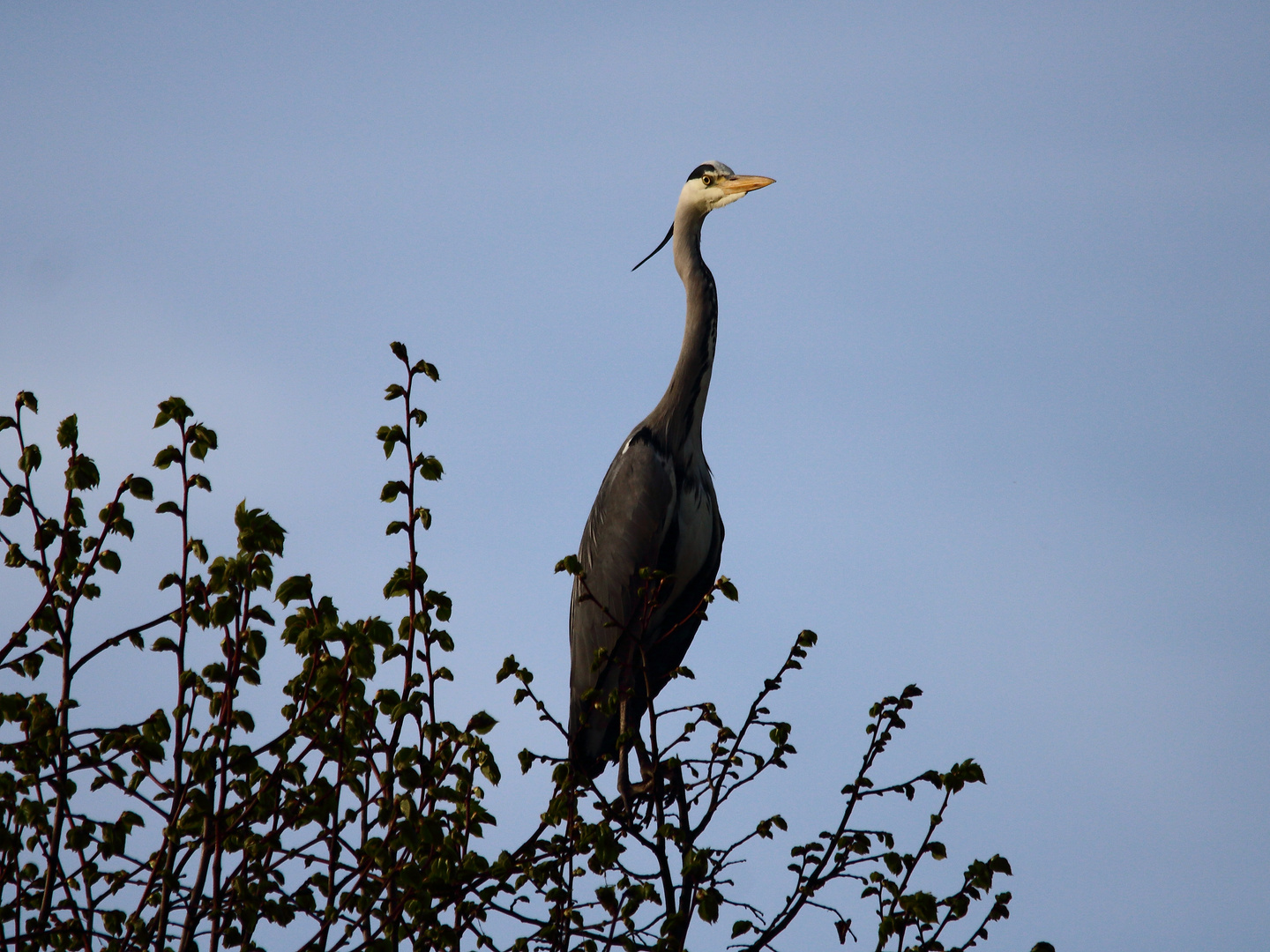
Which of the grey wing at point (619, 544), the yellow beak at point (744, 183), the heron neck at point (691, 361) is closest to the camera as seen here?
the grey wing at point (619, 544)

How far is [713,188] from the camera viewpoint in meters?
6.02

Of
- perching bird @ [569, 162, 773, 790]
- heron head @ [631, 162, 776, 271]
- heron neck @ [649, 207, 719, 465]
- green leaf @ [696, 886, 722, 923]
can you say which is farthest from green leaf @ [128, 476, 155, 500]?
heron head @ [631, 162, 776, 271]

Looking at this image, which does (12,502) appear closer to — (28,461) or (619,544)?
(28,461)

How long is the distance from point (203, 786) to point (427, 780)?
17.1 inches

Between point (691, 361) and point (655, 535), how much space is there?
3.10 ft

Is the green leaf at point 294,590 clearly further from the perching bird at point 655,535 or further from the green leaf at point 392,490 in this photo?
the perching bird at point 655,535

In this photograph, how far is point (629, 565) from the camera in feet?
17.1

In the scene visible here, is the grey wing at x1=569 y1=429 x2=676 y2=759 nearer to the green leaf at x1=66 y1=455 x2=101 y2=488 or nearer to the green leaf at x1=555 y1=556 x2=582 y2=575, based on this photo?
the green leaf at x1=555 y1=556 x2=582 y2=575

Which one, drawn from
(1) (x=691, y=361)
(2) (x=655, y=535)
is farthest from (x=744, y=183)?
(2) (x=655, y=535)

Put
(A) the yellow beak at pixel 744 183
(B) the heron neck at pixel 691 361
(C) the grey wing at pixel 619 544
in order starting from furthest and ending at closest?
1. (A) the yellow beak at pixel 744 183
2. (B) the heron neck at pixel 691 361
3. (C) the grey wing at pixel 619 544

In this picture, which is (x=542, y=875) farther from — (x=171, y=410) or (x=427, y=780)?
(x=171, y=410)

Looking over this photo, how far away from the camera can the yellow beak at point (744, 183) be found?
5961 mm

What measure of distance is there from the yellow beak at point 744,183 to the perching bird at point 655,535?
0.50 m

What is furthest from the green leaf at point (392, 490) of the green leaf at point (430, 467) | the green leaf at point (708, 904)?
the green leaf at point (708, 904)
